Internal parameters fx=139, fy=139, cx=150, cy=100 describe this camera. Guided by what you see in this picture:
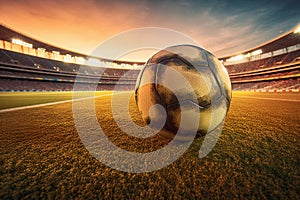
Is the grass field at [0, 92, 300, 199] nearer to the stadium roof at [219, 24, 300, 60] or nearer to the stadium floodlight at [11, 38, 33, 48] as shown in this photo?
the stadium roof at [219, 24, 300, 60]

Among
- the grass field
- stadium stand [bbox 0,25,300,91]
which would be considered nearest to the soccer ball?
the grass field

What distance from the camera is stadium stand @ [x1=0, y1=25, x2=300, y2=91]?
2592cm

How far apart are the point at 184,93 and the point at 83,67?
47379 millimetres

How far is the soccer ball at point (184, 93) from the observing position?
125cm

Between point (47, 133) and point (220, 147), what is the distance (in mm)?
2143

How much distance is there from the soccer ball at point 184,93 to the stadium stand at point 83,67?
29485mm

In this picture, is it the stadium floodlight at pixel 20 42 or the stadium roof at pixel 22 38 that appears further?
the stadium floodlight at pixel 20 42

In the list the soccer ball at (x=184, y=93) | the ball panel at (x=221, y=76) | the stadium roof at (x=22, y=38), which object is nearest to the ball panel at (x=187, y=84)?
the soccer ball at (x=184, y=93)

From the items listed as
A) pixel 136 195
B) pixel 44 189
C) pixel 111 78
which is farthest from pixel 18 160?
pixel 111 78

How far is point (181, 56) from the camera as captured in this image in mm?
1366

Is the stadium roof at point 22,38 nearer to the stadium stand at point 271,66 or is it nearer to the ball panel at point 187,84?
the ball panel at point 187,84

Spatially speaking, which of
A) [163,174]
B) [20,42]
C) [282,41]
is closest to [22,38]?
[20,42]

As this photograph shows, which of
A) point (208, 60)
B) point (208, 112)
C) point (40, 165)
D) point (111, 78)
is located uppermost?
point (111, 78)

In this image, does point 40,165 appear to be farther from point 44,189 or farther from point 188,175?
point 188,175
